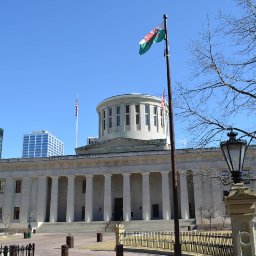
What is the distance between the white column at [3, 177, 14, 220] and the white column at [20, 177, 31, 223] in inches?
80.3

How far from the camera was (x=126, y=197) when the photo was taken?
189ft

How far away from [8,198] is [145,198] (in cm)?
2374

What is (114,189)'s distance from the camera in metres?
63.8

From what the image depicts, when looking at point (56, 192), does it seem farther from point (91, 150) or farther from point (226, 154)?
point (226, 154)

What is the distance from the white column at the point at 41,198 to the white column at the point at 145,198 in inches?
656

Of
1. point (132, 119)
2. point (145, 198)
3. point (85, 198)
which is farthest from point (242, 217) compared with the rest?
point (132, 119)

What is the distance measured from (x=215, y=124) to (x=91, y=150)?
185ft

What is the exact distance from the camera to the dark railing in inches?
650

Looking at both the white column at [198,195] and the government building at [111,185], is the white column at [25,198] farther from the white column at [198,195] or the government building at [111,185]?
the white column at [198,195]

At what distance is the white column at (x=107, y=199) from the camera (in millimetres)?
57478

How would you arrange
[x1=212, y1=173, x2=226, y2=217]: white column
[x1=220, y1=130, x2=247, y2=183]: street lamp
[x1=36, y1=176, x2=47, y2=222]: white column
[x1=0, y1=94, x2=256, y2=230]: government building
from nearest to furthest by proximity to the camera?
1. [x1=220, y1=130, x2=247, y2=183]: street lamp
2. [x1=212, y1=173, x2=226, y2=217]: white column
3. [x1=0, y1=94, x2=256, y2=230]: government building
4. [x1=36, y1=176, x2=47, y2=222]: white column

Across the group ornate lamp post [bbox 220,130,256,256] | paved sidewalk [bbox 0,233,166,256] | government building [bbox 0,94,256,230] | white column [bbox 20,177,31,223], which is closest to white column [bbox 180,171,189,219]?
government building [bbox 0,94,256,230]

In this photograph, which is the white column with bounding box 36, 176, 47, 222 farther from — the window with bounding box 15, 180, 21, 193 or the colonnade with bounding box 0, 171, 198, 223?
the window with bounding box 15, 180, 21, 193

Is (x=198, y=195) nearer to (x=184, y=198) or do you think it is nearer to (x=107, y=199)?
(x=184, y=198)
